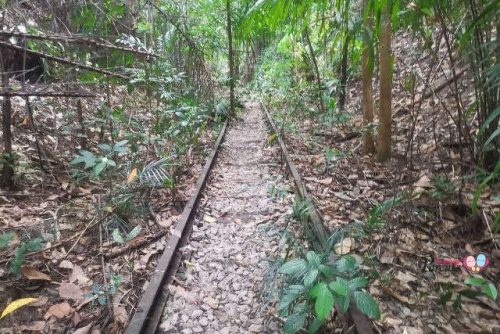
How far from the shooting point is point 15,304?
2.30 meters

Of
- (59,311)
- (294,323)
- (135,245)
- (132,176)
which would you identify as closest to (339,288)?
(294,323)

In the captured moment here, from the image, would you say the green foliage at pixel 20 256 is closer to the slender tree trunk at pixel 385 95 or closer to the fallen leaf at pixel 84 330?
the fallen leaf at pixel 84 330

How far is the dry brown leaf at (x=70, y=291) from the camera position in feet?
8.39

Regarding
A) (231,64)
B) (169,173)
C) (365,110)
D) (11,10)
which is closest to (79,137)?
(169,173)

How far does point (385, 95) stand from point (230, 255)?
2.72m

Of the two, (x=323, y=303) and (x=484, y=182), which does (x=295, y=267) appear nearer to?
(x=323, y=303)

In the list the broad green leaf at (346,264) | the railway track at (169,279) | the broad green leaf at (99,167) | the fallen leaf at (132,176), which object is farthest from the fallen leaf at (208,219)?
the broad green leaf at (346,264)

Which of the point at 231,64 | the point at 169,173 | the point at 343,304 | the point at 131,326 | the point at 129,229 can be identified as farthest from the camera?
the point at 231,64

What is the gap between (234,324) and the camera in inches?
95.6

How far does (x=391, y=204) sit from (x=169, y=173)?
2648 mm

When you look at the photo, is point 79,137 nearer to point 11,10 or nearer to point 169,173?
point 169,173

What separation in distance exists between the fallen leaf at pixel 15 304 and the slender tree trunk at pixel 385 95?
3866 millimetres

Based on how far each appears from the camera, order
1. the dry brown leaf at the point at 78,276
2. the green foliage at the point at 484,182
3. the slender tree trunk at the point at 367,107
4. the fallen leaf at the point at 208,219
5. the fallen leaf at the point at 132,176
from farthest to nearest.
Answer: the slender tree trunk at the point at 367,107
the fallen leaf at the point at 132,176
the fallen leaf at the point at 208,219
the dry brown leaf at the point at 78,276
the green foliage at the point at 484,182

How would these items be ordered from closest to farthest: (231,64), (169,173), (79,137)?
(169,173)
(79,137)
(231,64)
